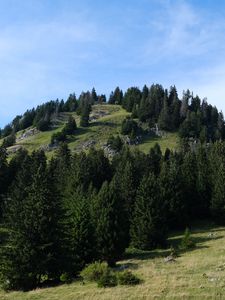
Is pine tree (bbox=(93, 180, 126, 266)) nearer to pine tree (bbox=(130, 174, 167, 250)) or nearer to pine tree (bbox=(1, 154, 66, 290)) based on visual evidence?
pine tree (bbox=(130, 174, 167, 250))

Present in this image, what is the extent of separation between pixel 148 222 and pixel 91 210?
8890 mm

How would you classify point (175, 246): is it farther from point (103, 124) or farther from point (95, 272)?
point (103, 124)

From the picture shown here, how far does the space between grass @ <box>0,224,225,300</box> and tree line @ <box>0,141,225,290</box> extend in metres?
3.41

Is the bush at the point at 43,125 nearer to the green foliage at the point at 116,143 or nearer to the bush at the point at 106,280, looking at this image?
the green foliage at the point at 116,143

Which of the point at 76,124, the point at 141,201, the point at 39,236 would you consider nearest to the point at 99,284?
the point at 39,236

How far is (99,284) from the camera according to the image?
3550cm

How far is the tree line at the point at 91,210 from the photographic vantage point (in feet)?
138

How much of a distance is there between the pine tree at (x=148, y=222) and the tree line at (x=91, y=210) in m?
0.14

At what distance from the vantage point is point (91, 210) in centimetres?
5816

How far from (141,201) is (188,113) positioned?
119 meters

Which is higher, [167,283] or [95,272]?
[95,272]

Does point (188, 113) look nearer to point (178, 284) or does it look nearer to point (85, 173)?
point (85, 173)

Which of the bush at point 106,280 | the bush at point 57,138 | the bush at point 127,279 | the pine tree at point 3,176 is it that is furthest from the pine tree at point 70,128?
the bush at point 127,279

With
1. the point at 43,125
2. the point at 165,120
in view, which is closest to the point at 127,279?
the point at 165,120
